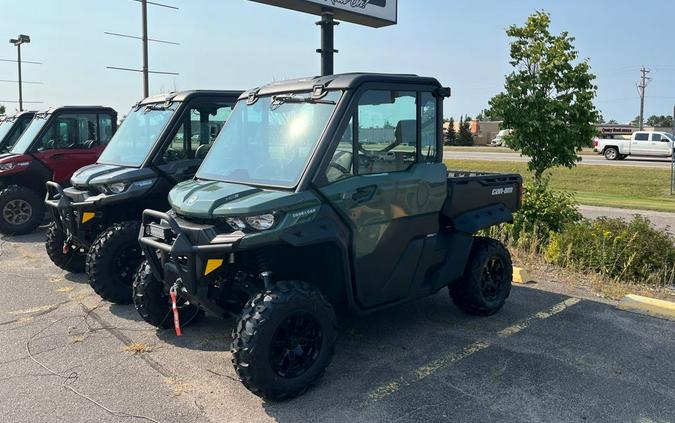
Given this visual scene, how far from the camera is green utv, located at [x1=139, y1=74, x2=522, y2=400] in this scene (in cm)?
383

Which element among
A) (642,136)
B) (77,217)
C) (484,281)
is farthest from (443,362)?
(642,136)

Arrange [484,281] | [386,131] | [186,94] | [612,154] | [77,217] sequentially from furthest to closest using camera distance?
[612,154], [186,94], [77,217], [484,281], [386,131]

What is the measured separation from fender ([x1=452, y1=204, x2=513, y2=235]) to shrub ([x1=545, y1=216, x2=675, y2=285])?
6.94 ft

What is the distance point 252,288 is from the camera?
418 cm

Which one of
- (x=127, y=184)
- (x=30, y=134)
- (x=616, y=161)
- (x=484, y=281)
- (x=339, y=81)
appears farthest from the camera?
(x=616, y=161)

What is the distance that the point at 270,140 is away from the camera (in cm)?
450

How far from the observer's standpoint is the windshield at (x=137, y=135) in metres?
6.89

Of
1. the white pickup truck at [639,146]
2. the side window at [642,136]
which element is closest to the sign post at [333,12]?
the white pickup truck at [639,146]

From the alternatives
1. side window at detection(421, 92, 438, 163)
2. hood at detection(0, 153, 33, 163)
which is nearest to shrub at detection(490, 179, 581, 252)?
side window at detection(421, 92, 438, 163)

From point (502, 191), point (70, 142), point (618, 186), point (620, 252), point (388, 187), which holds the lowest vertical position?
point (620, 252)

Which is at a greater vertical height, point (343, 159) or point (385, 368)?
point (343, 159)

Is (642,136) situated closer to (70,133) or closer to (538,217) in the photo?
(538,217)

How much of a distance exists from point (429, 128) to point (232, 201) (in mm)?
1946

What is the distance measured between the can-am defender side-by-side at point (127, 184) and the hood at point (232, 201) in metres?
2.02
